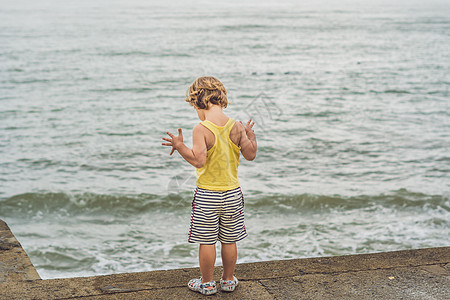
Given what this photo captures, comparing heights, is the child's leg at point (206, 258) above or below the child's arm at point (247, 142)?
below

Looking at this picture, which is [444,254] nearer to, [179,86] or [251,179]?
[251,179]

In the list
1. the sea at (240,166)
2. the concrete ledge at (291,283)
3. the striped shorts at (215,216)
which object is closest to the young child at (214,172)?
the striped shorts at (215,216)

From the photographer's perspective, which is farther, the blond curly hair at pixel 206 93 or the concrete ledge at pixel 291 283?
the concrete ledge at pixel 291 283

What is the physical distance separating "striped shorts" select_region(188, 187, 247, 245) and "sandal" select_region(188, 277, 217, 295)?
0.86ft

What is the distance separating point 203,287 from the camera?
2.96 m

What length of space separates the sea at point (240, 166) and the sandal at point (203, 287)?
2355 millimetres

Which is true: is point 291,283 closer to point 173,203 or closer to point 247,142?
point 247,142

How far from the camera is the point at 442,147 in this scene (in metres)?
10.4

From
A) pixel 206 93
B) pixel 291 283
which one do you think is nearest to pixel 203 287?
pixel 291 283

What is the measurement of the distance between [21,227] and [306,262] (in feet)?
14.8

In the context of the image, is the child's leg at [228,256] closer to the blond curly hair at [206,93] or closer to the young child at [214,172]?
the young child at [214,172]

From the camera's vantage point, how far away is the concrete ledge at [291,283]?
296cm

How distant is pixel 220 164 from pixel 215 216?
31 centimetres

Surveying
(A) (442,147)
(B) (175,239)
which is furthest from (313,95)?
(B) (175,239)
